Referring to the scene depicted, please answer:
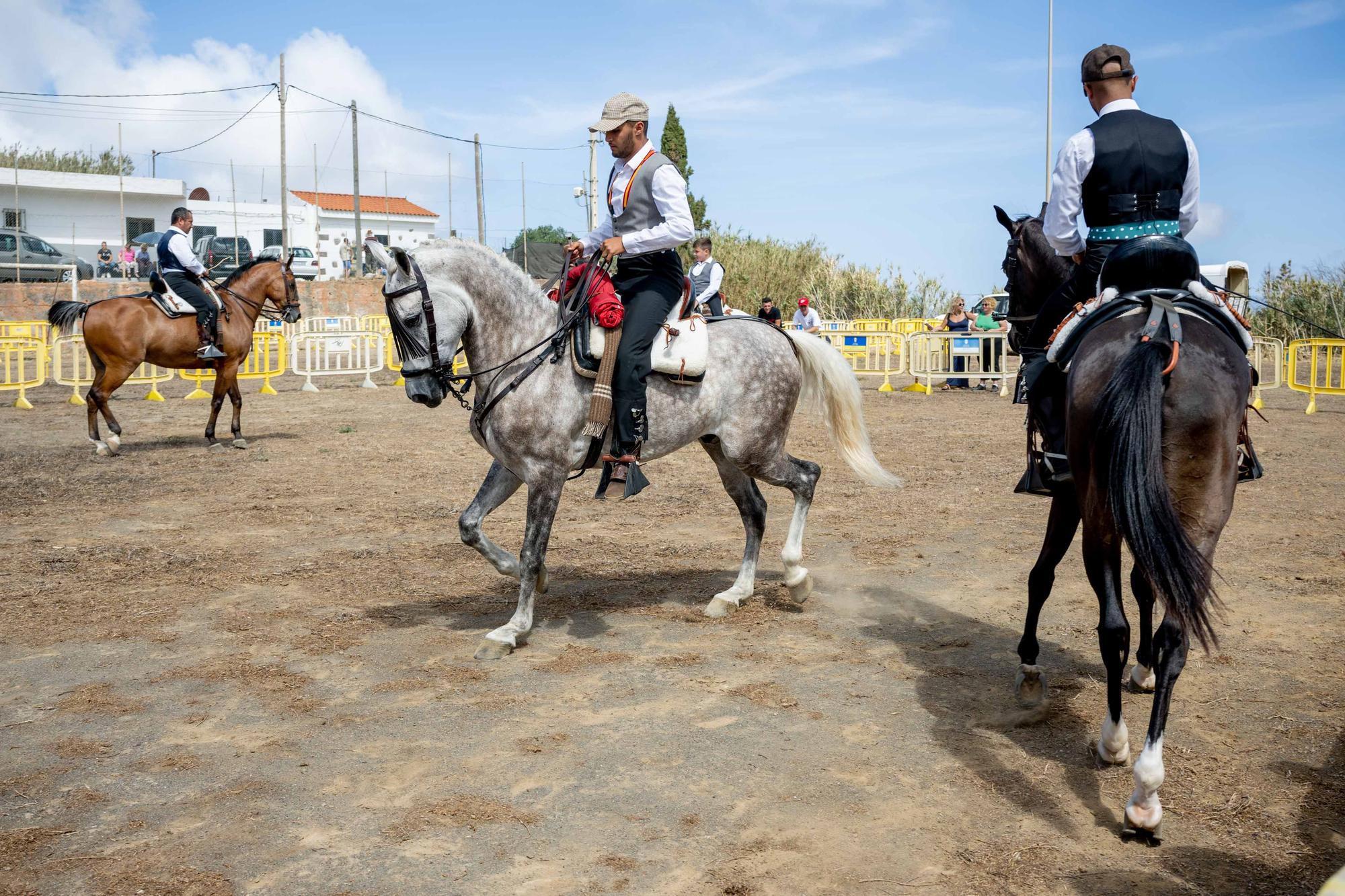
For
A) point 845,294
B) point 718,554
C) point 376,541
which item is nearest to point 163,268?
point 376,541

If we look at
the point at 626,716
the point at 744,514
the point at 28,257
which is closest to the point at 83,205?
the point at 28,257

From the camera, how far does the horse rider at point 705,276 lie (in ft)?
42.1

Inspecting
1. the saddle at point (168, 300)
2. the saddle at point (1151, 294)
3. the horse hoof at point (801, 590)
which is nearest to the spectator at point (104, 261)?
the saddle at point (168, 300)

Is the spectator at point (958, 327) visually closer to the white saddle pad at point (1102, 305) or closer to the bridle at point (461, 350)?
the bridle at point (461, 350)

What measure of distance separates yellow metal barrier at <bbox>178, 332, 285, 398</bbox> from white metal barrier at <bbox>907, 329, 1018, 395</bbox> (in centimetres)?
1268

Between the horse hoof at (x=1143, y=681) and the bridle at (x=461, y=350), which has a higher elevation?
the bridle at (x=461, y=350)

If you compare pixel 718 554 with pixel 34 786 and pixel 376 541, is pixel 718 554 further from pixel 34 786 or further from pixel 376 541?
pixel 34 786

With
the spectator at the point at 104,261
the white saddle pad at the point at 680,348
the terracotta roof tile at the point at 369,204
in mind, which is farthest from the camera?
the terracotta roof tile at the point at 369,204

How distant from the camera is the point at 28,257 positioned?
120 feet

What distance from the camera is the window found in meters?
55.2

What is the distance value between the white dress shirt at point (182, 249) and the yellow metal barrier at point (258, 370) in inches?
225

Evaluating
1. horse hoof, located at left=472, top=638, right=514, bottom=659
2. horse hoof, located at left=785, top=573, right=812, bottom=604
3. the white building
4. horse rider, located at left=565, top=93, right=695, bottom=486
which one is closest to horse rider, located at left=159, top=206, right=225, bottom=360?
horse rider, located at left=565, top=93, right=695, bottom=486

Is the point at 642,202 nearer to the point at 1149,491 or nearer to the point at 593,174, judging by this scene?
the point at 1149,491

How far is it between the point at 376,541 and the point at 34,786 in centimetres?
456
